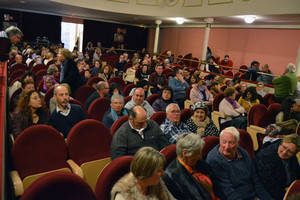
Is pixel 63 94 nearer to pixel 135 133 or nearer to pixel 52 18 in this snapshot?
pixel 135 133

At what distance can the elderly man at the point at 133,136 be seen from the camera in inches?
90.4

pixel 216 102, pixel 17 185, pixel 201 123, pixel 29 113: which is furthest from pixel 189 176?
pixel 216 102

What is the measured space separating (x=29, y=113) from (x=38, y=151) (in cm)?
69

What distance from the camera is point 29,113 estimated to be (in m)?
2.73

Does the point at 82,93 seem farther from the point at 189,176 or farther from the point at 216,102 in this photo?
the point at 189,176

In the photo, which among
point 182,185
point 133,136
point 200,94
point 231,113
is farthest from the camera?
point 200,94

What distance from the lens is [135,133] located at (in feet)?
7.92

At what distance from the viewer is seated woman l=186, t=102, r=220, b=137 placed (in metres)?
3.15

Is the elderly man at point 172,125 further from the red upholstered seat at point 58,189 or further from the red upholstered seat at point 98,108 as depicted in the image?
the red upholstered seat at point 58,189

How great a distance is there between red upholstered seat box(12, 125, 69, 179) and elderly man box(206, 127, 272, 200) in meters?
1.38

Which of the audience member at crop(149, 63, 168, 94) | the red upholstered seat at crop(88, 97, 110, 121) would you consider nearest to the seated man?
the red upholstered seat at crop(88, 97, 110, 121)

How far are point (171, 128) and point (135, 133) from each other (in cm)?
61

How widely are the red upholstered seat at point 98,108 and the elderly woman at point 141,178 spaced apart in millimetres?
2182

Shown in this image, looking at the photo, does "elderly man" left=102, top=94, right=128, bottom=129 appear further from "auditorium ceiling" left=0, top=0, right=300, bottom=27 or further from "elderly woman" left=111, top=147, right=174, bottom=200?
"auditorium ceiling" left=0, top=0, right=300, bottom=27
